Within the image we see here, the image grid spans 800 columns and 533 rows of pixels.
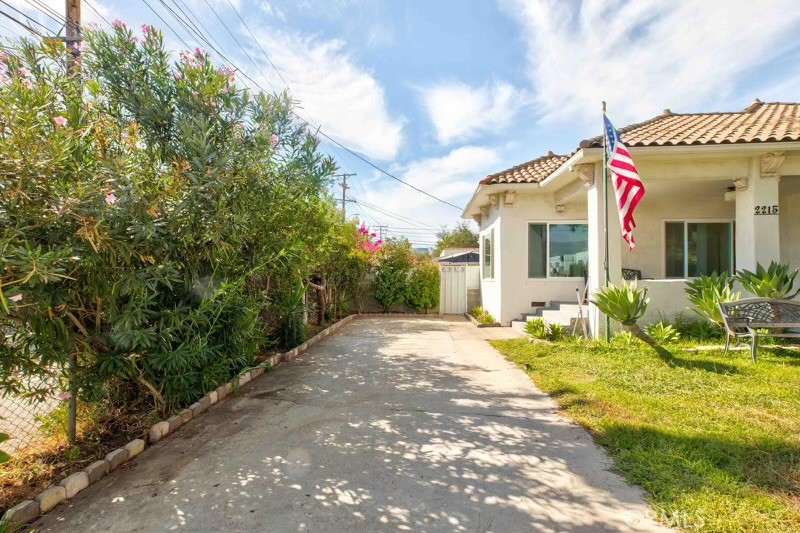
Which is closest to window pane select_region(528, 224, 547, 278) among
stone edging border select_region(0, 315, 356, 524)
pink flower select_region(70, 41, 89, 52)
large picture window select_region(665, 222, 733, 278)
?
large picture window select_region(665, 222, 733, 278)

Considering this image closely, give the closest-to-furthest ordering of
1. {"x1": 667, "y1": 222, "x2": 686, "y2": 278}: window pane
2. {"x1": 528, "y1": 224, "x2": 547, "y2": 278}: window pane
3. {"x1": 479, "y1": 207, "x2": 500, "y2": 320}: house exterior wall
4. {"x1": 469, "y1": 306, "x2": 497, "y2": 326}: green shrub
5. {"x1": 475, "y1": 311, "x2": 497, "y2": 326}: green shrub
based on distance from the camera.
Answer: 1. {"x1": 667, "y1": 222, "x2": 686, "y2": 278}: window pane
2. {"x1": 528, "y1": 224, "x2": 547, "y2": 278}: window pane
3. {"x1": 479, "y1": 207, "x2": 500, "y2": 320}: house exterior wall
4. {"x1": 475, "y1": 311, "x2": 497, "y2": 326}: green shrub
5. {"x1": 469, "y1": 306, "x2": 497, "y2": 326}: green shrub

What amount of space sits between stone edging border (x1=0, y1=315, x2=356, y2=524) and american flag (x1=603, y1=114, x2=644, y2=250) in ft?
20.7

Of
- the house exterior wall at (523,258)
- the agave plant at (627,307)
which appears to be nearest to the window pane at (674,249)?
the house exterior wall at (523,258)

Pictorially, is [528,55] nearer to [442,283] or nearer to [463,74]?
[463,74]

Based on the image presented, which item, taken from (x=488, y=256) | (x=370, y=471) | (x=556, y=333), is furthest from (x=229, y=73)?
(x=488, y=256)

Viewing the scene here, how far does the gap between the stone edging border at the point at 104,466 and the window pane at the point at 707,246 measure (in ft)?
35.0

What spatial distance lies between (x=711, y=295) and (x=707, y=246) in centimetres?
434

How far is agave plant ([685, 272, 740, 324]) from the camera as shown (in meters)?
5.97

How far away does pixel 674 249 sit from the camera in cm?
943

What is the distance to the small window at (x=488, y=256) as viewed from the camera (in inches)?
446

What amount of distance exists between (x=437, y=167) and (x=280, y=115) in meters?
15.1

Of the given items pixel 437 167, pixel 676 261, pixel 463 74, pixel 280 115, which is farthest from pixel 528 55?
pixel 437 167

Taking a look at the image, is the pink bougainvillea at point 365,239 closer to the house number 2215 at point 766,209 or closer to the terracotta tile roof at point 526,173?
the terracotta tile roof at point 526,173

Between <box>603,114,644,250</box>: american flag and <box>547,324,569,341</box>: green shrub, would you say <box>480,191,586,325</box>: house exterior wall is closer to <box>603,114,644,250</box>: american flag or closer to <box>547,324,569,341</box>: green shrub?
<box>547,324,569,341</box>: green shrub
